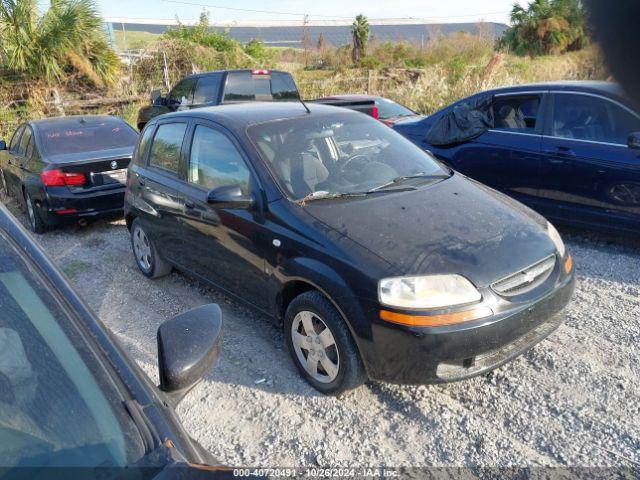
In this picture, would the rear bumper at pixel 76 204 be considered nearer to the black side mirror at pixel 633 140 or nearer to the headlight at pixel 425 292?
the headlight at pixel 425 292

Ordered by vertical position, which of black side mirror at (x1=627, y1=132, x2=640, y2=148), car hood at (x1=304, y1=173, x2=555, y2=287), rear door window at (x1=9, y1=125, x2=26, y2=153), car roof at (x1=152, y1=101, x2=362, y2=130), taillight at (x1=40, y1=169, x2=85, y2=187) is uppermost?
car roof at (x1=152, y1=101, x2=362, y2=130)

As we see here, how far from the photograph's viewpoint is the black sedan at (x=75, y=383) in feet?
4.15

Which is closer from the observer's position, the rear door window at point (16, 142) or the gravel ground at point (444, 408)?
the gravel ground at point (444, 408)

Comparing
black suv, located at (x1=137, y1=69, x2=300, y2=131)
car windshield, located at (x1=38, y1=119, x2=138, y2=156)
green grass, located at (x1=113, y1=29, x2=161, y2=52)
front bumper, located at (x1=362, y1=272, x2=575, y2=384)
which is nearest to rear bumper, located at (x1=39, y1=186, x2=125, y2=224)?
car windshield, located at (x1=38, y1=119, x2=138, y2=156)

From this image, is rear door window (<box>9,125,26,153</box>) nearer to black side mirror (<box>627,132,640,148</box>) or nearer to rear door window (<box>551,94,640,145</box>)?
rear door window (<box>551,94,640,145</box>)

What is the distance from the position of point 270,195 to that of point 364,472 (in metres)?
1.79

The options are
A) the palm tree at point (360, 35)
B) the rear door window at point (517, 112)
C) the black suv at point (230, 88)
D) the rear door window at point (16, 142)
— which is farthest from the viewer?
the palm tree at point (360, 35)

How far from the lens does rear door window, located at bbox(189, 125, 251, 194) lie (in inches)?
146

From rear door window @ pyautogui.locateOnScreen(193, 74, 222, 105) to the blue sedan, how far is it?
4542mm

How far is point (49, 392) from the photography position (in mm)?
1387

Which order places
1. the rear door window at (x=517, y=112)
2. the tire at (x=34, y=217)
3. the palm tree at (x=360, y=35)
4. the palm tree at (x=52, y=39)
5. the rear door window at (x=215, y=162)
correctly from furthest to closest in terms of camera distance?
the palm tree at (x=360, y=35) → the palm tree at (x=52, y=39) → the tire at (x=34, y=217) → the rear door window at (x=517, y=112) → the rear door window at (x=215, y=162)

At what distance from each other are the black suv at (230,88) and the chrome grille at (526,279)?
6934mm

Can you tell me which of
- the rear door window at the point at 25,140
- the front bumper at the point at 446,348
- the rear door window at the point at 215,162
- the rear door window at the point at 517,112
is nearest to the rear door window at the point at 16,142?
the rear door window at the point at 25,140

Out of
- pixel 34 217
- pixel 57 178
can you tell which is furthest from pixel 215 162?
pixel 34 217
